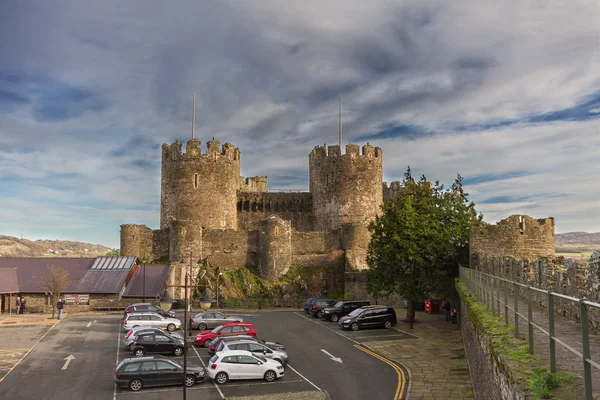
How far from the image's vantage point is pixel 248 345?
22.2 m

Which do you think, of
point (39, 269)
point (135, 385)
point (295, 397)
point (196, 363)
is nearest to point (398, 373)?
point (295, 397)

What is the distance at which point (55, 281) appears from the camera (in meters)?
38.8

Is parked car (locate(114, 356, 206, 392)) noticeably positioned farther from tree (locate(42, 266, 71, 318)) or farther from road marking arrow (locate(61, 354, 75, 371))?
tree (locate(42, 266, 71, 318))

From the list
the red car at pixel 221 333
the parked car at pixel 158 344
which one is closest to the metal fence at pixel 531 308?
the red car at pixel 221 333

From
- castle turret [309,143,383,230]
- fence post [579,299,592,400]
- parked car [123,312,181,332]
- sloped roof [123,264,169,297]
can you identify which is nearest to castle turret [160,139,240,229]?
sloped roof [123,264,169,297]

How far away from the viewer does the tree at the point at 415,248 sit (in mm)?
33094

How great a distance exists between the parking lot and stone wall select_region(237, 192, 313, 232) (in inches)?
952

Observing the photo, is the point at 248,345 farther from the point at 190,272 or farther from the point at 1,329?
the point at 190,272

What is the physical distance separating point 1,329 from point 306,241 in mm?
27363

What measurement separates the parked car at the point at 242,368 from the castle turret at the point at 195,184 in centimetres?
3116

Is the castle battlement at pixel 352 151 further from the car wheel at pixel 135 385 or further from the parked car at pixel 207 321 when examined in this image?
the car wheel at pixel 135 385

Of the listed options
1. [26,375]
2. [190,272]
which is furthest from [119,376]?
[190,272]

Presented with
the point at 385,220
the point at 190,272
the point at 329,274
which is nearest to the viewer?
the point at 385,220

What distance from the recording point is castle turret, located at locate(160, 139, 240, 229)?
168 ft
